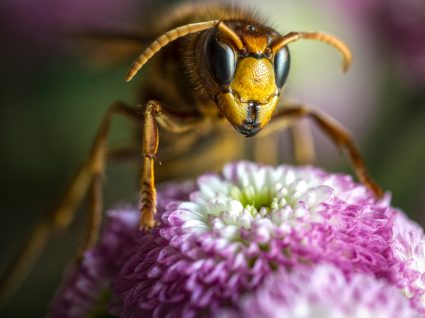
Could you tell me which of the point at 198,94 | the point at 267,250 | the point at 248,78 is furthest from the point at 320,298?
the point at 198,94

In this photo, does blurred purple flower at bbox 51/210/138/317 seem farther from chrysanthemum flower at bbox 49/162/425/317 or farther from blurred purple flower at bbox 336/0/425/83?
blurred purple flower at bbox 336/0/425/83

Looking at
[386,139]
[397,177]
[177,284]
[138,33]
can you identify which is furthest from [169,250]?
[386,139]

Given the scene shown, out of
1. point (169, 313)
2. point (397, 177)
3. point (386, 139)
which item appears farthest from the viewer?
point (386, 139)

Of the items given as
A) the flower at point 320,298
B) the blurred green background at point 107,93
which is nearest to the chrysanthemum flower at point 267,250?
the flower at point 320,298

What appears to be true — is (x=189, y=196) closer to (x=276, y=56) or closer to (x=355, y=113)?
(x=276, y=56)

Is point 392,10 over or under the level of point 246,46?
over

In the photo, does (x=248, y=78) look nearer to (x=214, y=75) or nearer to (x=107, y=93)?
(x=214, y=75)

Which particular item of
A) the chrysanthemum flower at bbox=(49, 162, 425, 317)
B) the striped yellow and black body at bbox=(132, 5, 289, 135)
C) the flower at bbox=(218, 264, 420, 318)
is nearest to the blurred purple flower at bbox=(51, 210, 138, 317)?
the chrysanthemum flower at bbox=(49, 162, 425, 317)
